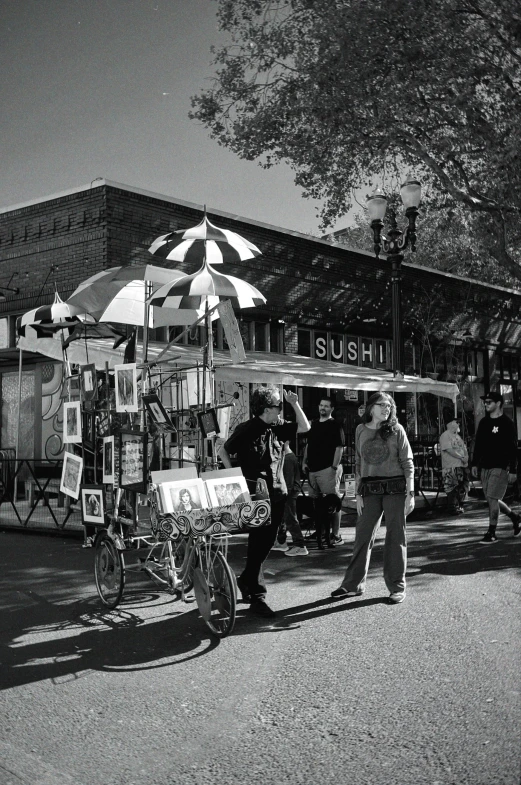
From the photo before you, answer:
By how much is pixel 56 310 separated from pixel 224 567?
559 cm

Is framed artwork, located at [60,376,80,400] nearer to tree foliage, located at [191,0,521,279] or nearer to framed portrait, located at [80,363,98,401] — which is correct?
framed portrait, located at [80,363,98,401]

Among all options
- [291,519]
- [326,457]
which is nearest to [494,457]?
[326,457]

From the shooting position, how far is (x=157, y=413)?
21.9ft

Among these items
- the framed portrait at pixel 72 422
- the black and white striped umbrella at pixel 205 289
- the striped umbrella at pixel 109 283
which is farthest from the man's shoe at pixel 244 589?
the striped umbrella at pixel 109 283

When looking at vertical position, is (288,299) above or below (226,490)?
above

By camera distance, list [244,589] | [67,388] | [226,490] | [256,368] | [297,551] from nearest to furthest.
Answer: [226,490] → [244,589] → [67,388] → [297,551] → [256,368]

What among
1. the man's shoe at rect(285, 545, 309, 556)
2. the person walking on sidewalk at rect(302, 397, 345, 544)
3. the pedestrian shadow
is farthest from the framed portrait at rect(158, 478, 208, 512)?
the person walking on sidewalk at rect(302, 397, 345, 544)

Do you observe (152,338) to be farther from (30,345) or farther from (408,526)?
(408,526)

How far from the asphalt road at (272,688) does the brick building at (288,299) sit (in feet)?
28.2

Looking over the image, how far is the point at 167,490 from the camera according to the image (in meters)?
5.78

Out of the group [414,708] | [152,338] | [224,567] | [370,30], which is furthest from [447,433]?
[414,708]

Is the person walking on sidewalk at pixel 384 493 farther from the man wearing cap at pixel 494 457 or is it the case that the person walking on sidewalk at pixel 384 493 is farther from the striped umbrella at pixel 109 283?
the man wearing cap at pixel 494 457

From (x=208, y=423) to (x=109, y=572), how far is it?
155cm

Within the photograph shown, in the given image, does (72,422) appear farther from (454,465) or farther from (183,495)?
(454,465)
